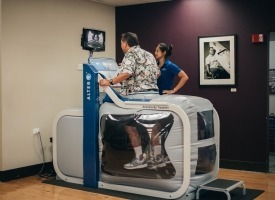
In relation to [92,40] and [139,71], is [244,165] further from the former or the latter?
[92,40]

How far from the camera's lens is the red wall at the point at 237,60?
5.98 meters

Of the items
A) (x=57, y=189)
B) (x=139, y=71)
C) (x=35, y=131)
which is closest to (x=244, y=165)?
(x=139, y=71)

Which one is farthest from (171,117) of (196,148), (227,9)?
(227,9)

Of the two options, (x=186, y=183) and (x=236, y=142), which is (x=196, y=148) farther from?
(x=236, y=142)

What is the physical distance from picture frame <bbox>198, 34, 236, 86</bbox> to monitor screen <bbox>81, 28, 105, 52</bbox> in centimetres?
169

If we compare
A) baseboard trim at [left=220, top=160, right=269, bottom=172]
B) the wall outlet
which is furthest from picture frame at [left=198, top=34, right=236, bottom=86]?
the wall outlet

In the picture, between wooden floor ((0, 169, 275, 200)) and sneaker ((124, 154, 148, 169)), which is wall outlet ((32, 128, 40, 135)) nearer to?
wooden floor ((0, 169, 275, 200))

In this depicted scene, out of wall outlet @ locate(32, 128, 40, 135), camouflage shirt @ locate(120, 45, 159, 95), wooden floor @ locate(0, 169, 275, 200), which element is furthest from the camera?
wall outlet @ locate(32, 128, 40, 135)

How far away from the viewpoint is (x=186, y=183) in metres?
4.31

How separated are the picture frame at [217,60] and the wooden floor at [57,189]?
1.43 meters

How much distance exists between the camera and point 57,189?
507cm

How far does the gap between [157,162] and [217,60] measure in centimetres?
246

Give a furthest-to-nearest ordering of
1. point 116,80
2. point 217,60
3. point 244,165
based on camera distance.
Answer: point 217,60, point 244,165, point 116,80

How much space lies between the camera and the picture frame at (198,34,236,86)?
6.19 meters
